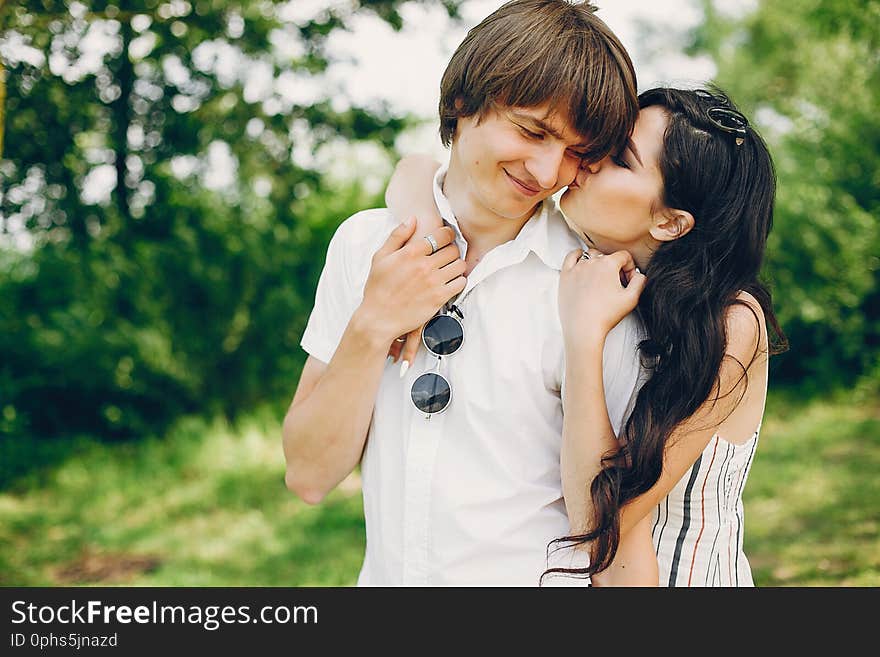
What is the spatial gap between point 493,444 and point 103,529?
370 centimetres

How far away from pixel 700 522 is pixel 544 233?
723 millimetres

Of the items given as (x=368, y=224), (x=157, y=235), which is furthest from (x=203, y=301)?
(x=368, y=224)

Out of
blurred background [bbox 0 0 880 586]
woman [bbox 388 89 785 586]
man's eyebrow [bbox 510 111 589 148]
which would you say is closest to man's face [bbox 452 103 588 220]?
man's eyebrow [bbox 510 111 589 148]

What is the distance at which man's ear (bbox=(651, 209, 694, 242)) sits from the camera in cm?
178

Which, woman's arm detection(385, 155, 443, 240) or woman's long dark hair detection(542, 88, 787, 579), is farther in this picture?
woman's arm detection(385, 155, 443, 240)

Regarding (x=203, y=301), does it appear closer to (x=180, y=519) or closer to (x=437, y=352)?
(x=180, y=519)

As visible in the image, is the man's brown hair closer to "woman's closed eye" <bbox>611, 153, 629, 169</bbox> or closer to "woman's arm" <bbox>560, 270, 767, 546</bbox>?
"woman's closed eye" <bbox>611, 153, 629, 169</bbox>

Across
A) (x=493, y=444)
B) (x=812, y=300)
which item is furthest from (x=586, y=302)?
(x=812, y=300)

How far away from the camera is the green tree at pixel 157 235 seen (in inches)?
185

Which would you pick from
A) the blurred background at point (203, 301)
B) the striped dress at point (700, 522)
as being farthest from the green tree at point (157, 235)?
the striped dress at point (700, 522)

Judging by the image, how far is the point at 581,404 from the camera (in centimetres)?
161

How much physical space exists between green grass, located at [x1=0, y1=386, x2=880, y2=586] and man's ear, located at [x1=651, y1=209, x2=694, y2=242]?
2845 millimetres

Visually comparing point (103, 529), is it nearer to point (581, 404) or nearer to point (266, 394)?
point (266, 394)

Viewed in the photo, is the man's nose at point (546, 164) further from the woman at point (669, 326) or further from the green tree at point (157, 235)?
the green tree at point (157, 235)
